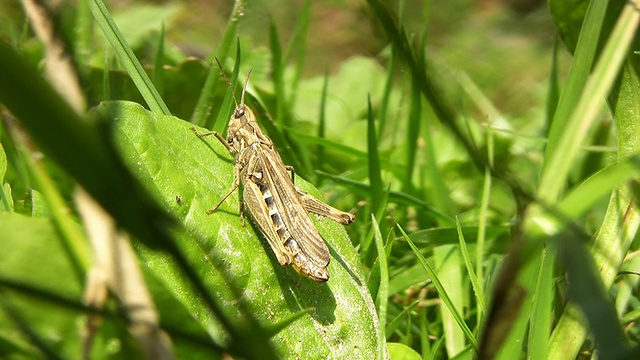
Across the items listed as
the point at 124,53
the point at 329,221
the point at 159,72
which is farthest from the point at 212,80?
the point at 329,221

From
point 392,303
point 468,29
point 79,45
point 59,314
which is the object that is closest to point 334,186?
point 392,303

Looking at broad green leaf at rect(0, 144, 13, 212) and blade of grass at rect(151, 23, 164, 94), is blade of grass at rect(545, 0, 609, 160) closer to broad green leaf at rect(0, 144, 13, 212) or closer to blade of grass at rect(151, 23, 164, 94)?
broad green leaf at rect(0, 144, 13, 212)

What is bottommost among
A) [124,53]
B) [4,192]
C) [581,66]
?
[4,192]

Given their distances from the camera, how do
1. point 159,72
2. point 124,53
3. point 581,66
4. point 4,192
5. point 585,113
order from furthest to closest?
point 159,72, point 124,53, point 4,192, point 581,66, point 585,113

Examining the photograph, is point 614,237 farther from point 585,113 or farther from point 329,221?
point 585,113

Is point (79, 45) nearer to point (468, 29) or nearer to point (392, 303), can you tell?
point (392, 303)

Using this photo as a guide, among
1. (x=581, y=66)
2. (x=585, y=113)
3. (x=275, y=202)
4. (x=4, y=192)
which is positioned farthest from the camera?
(x=275, y=202)

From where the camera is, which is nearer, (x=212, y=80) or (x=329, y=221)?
(x=329, y=221)
